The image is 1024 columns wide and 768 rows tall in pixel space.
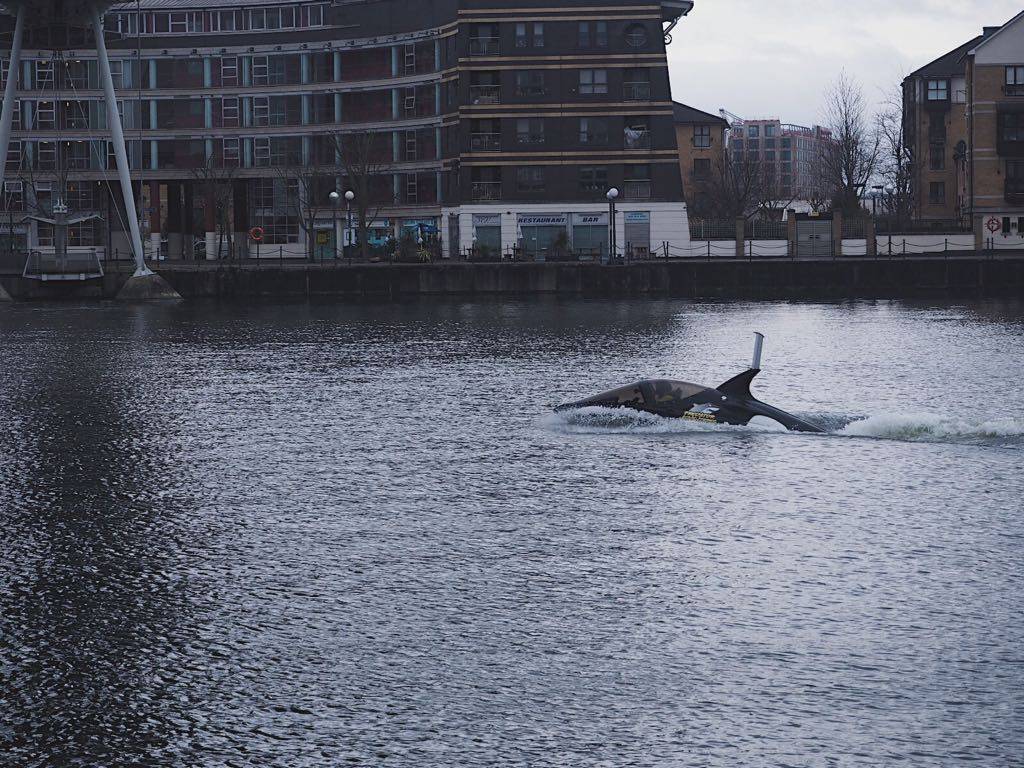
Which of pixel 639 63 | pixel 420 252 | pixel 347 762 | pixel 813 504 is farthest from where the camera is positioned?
pixel 639 63

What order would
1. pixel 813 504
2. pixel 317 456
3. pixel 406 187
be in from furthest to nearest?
pixel 406 187
pixel 317 456
pixel 813 504

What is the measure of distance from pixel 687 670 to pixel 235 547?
7.75 metres

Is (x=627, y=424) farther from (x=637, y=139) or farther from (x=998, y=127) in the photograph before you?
(x=998, y=127)

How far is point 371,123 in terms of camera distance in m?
131

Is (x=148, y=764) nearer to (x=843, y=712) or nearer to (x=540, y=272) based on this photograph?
(x=843, y=712)

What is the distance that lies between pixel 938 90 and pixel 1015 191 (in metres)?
35.8

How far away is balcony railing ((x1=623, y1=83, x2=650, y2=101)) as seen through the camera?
383 ft

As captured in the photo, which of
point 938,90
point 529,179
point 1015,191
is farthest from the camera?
point 938,90

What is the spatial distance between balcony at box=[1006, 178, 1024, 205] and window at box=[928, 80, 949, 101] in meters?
35.1

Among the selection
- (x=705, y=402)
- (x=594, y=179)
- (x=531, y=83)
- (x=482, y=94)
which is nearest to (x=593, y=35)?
(x=531, y=83)

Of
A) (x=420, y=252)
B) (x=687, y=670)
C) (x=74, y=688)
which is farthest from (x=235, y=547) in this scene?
(x=420, y=252)

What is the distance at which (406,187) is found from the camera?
130m

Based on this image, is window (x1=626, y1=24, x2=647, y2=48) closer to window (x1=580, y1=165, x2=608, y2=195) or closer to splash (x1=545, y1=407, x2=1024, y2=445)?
window (x1=580, y1=165, x2=608, y2=195)

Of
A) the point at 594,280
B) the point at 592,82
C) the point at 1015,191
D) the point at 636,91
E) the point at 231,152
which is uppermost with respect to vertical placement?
the point at 592,82
